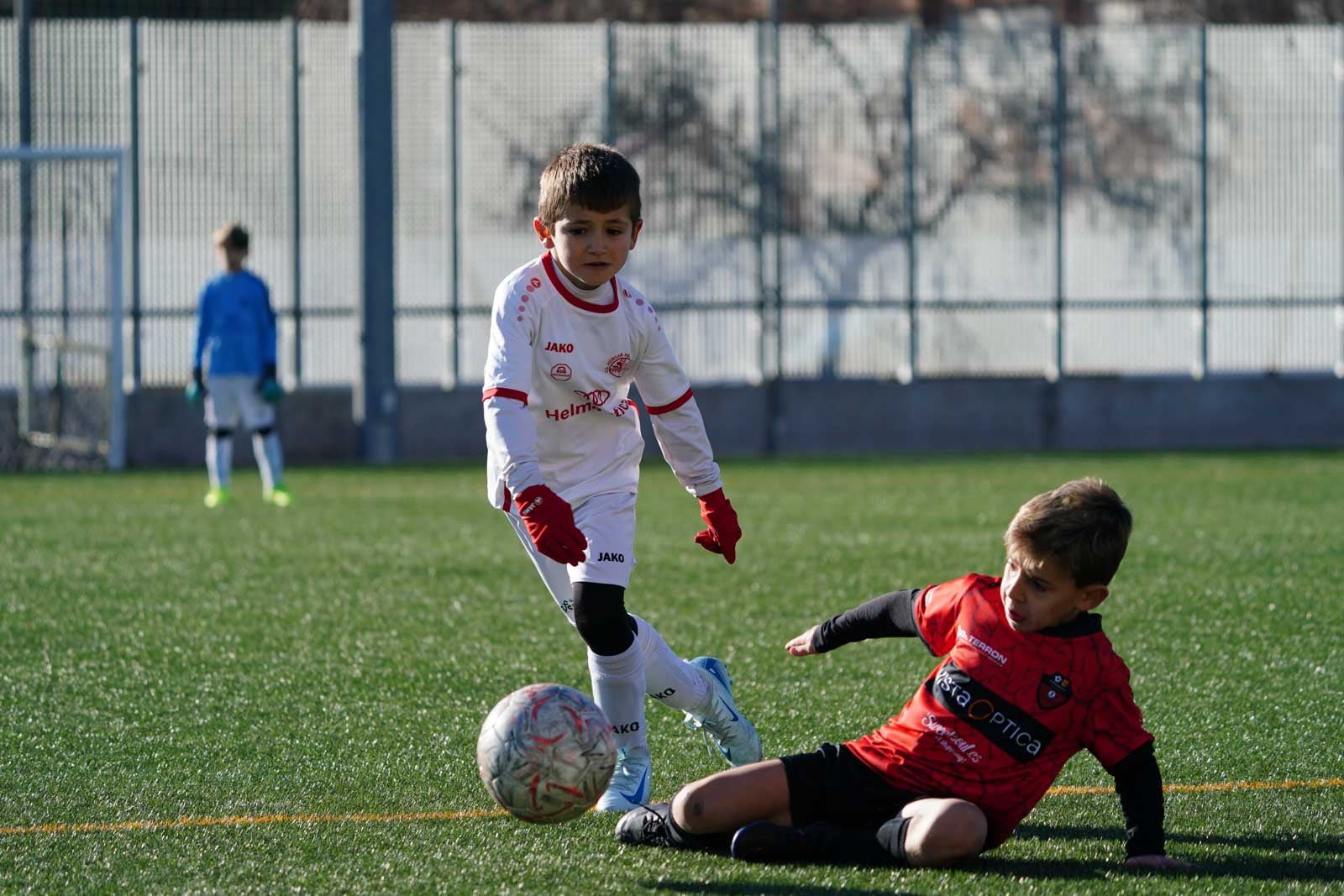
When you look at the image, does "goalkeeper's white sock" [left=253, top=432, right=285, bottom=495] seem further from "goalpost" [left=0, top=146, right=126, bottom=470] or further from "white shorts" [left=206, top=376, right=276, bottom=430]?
"goalpost" [left=0, top=146, right=126, bottom=470]

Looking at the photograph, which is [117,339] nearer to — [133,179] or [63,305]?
[63,305]

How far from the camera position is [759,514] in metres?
11.8

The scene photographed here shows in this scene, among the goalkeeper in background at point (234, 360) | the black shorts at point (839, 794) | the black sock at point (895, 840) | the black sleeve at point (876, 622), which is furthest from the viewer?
the goalkeeper in background at point (234, 360)

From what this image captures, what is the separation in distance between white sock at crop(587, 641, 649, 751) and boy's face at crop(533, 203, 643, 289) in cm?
93

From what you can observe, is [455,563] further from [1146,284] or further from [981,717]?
[1146,284]

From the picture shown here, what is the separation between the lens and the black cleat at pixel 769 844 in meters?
3.71

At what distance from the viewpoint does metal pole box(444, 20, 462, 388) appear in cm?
1822

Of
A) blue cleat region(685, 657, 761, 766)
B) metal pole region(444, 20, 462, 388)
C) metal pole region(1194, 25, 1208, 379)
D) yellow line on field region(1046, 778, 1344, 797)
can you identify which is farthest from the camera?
metal pole region(1194, 25, 1208, 379)

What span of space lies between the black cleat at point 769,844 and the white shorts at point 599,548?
0.76 meters

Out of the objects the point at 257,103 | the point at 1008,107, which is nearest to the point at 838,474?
the point at 1008,107

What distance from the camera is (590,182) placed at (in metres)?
4.08

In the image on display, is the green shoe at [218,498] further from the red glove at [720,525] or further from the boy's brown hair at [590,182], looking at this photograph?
the boy's brown hair at [590,182]

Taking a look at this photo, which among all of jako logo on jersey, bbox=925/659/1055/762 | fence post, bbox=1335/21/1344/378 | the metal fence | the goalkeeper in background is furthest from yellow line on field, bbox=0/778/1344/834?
fence post, bbox=1335/21/1344/378

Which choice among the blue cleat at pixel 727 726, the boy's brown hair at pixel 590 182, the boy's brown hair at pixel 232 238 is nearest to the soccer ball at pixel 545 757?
the blue cleat at pixel 727 726
